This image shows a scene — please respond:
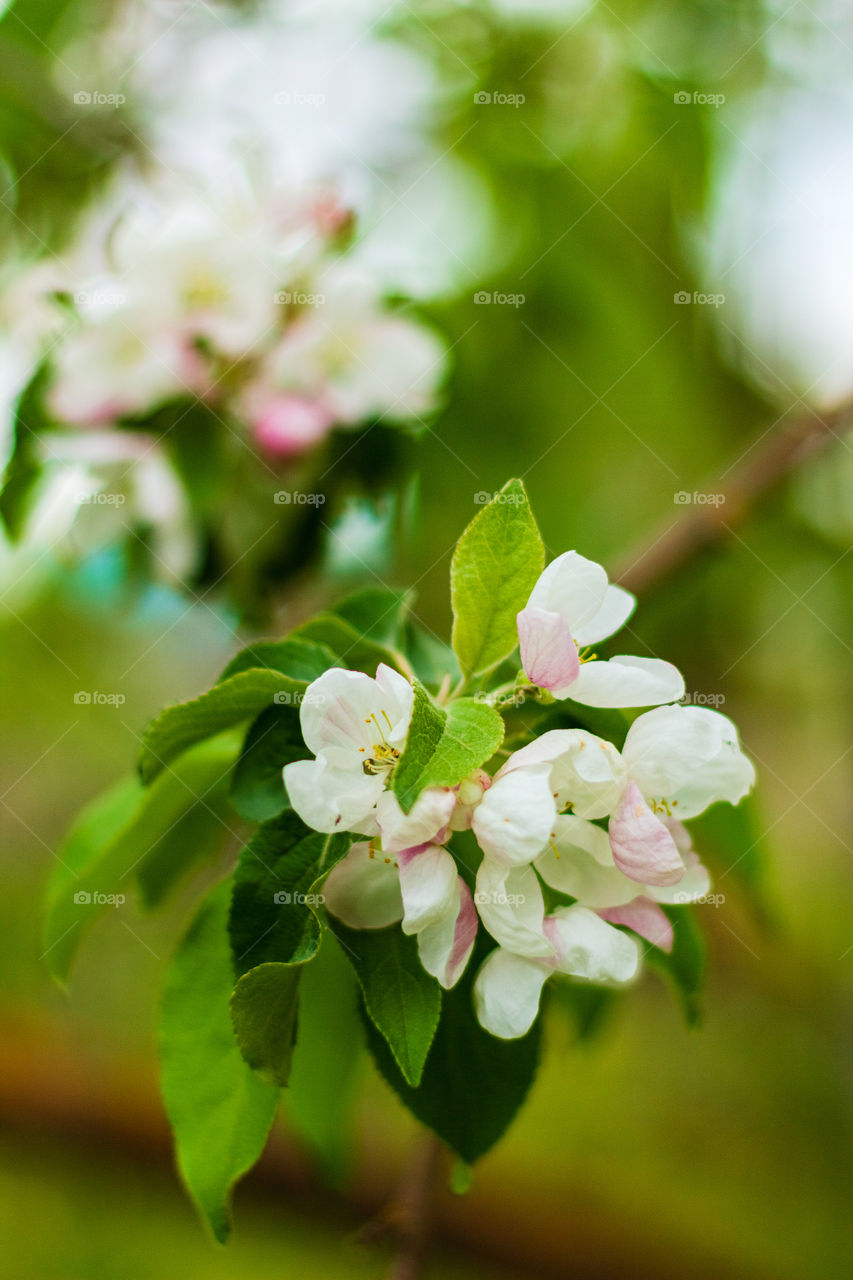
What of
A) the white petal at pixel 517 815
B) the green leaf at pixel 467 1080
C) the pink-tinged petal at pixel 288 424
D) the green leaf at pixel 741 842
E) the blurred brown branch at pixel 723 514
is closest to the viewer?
the white petal at pixel 517 815

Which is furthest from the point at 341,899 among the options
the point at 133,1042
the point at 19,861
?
the point at 19,861

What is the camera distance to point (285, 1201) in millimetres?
1951

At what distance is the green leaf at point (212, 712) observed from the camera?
0.49 m

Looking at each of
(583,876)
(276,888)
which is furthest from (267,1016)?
(583,876)

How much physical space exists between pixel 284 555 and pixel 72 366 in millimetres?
250

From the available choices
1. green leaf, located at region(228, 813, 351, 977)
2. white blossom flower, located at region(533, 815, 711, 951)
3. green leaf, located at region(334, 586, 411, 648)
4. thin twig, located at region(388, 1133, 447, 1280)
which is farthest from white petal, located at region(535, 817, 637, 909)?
thin twig, located at region(388, 1133, 447, 1280)

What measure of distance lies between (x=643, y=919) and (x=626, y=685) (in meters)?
0.12

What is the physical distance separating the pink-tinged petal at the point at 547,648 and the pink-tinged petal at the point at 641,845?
0.20 feet

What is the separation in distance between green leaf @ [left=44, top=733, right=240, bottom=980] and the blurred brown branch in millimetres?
480

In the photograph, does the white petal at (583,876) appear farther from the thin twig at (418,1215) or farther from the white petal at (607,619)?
the thin twig at (418,1215)

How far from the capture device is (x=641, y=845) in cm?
43

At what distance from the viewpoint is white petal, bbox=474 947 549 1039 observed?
0.44 metres

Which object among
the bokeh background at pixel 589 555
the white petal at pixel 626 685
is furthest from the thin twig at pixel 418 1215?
the white petal at pixel 626 685

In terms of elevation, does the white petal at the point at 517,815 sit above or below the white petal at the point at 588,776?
below
